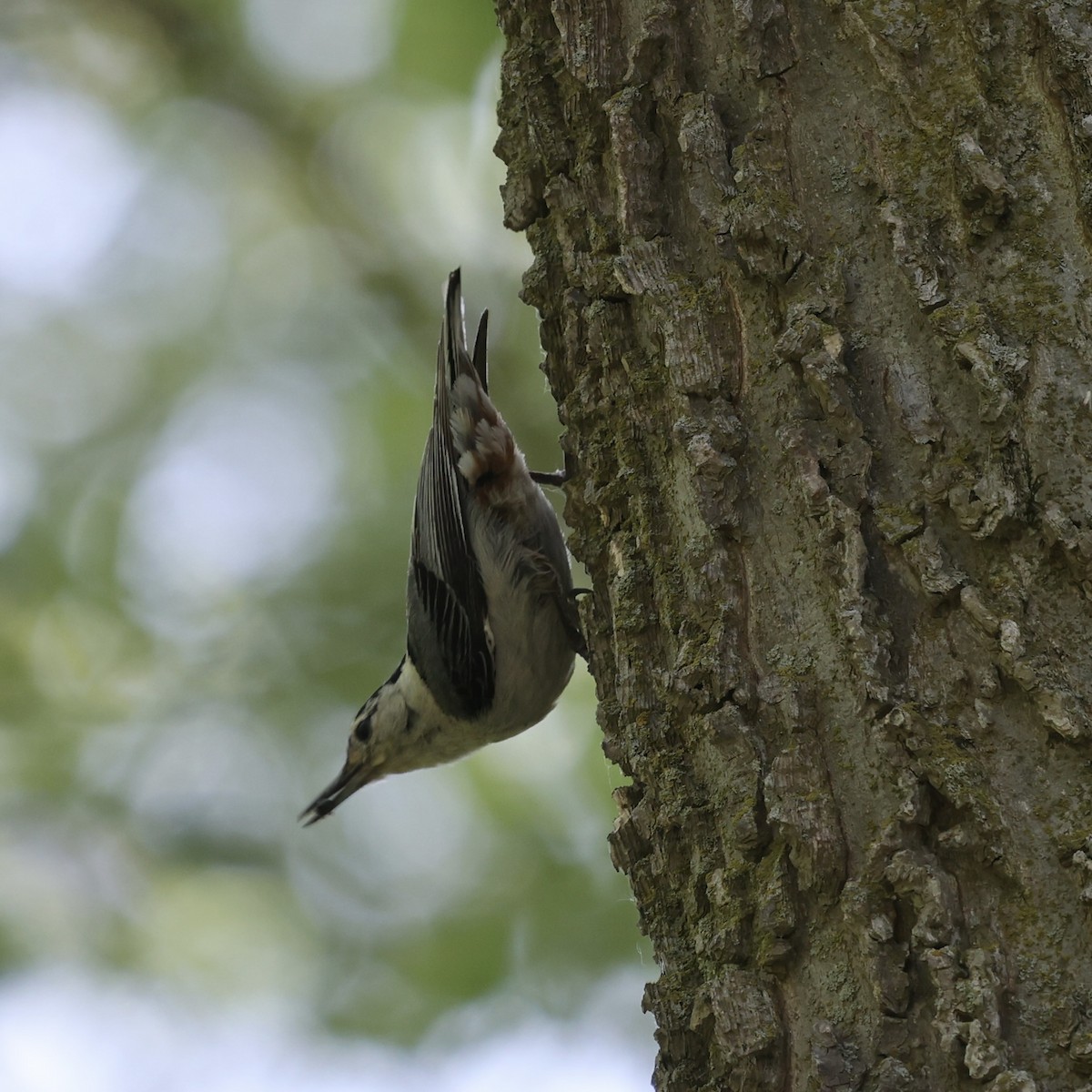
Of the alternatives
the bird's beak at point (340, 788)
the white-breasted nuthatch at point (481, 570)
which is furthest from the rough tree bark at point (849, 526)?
the bird's beak at point (340, 788)

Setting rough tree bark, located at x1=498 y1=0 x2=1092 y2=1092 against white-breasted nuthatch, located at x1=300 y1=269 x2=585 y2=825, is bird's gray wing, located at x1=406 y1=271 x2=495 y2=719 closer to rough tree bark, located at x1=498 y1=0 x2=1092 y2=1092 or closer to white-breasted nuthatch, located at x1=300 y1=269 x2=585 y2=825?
white-breasted nuthatch, located at x1=300 y1=269 x2=585 y2=825

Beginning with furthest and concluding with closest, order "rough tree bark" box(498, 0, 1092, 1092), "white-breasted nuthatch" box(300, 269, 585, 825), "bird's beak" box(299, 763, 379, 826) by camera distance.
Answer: "bird's beak" box(299, 763, 379, 826), "white-breasted nuthatch" box(300, 269, 585, 825), "rough tree bark" box(498, 0, 1092, 1092)

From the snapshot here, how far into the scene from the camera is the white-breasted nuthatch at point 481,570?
10.8ft

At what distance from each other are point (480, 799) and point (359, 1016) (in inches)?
32.6

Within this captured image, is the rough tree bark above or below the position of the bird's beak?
below

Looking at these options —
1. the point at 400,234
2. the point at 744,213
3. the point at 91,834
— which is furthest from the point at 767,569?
the point at 91,834

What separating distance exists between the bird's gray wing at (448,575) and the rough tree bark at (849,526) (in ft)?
4.41

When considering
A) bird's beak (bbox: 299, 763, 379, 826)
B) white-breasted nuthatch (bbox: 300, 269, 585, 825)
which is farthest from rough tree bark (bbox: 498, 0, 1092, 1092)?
bird's beak (bbox: 299, 763, 379, 826)

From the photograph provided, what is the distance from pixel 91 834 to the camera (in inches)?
179

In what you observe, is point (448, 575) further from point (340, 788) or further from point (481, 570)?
point (340, 788)

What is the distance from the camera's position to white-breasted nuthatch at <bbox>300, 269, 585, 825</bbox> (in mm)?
3303

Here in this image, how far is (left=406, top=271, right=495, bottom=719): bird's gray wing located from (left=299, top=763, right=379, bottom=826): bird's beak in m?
0.61

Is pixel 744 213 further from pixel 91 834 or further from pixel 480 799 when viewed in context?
pixel 91 834

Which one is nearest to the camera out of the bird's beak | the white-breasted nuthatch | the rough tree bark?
the rough tree bark
